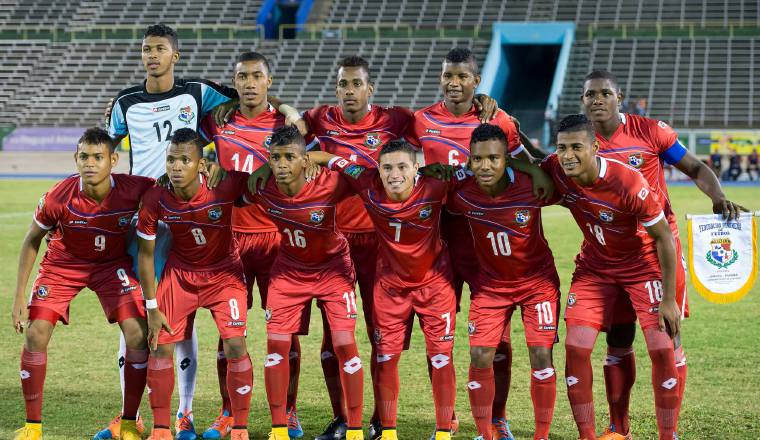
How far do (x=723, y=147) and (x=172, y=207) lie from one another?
26.0 meters

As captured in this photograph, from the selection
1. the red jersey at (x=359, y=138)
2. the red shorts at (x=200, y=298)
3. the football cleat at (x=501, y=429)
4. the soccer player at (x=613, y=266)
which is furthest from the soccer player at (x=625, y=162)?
the red shorts at (x=200, y=298)

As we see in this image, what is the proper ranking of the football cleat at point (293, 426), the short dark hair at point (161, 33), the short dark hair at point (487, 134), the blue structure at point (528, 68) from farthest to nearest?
the blue structure at point (528, 68)
the short dark hair at point (161, 33)
the football cleat at point (293, 426)
the short dark hair at point (487, 134)

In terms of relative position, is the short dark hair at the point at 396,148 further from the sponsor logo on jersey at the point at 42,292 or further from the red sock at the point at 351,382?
the sponsor logo on jersey at the point at 42,292

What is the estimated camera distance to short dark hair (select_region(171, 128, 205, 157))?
570 cm

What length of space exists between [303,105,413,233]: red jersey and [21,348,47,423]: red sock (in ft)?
6.40

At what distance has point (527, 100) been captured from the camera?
130 ft

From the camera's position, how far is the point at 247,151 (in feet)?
20.5

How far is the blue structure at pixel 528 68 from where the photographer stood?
3411 centimetres

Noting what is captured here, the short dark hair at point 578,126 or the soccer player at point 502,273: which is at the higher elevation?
the short dark hair at point 578,126

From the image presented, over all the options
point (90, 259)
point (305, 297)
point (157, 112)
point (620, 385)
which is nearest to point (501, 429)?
point (620, 385)

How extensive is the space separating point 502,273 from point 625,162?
977 millimetres

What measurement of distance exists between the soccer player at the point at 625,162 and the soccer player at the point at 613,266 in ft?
0.87

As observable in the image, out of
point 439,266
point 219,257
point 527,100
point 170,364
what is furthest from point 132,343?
point 527,100

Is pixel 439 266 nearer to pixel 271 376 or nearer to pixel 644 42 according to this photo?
pixel 271 376
